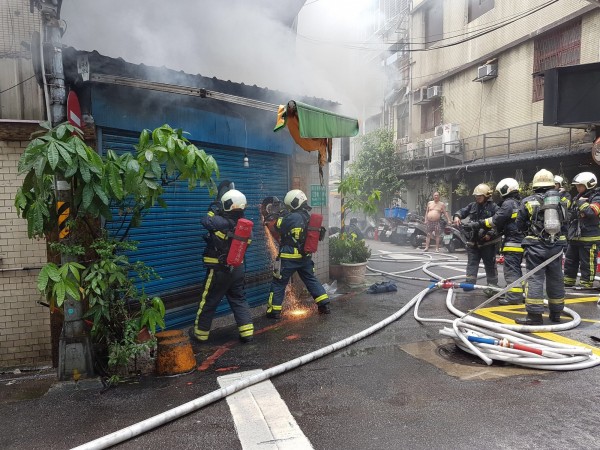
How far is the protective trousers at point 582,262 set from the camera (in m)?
7.31

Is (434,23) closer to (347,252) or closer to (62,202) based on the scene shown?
(347,252)

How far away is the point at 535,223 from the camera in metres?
5.46

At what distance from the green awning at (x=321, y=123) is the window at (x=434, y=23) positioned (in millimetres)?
14420

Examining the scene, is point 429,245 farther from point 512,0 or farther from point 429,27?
point 429,27

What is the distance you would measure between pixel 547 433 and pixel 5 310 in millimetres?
5294

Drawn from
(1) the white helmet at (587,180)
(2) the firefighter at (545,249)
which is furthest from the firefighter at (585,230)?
(2) the firefighter at (545,249)

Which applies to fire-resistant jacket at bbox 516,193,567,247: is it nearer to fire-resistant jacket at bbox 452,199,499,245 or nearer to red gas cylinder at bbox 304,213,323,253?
fire-resistant jacket at bbox 452,199,499,245

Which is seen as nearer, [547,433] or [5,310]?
[547,433]

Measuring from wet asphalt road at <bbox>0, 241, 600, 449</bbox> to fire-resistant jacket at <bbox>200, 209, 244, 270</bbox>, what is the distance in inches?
39.6

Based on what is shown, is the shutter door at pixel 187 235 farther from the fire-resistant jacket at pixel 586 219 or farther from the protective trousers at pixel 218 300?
the fire-resistant jacket at pixel 586 219

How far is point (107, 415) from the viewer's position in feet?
11.4

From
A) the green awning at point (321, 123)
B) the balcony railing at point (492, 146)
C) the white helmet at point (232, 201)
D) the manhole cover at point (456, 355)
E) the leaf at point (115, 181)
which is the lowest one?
Result: the manhole cover at point (456, 355)

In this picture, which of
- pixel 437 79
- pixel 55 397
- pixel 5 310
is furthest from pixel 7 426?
pixel 437 79

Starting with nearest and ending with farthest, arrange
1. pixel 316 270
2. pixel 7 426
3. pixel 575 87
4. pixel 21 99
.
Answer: pixel 7 426 → pixel 21 99 → pixel 316 270 → pixel 575 87
